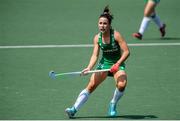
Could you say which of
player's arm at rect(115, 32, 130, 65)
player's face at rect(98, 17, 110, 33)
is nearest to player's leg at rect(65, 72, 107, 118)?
player's arm at rect(115, 32, 130, 65)

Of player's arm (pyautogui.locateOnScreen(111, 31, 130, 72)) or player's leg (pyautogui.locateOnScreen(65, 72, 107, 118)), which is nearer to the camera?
player's arm (pyautogui.locateOnScreen(111, 31, 130, 72))

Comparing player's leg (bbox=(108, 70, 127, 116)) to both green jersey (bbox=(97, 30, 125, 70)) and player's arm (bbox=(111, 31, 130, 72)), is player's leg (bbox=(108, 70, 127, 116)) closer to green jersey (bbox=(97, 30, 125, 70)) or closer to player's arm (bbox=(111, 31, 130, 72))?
player's arm (bbox=(111, 31, 130, 72))

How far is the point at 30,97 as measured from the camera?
12242mm

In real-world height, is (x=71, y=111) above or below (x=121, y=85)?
below

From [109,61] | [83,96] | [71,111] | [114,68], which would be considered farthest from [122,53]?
[71,111]

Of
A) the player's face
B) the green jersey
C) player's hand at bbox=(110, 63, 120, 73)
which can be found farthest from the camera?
the green jersey

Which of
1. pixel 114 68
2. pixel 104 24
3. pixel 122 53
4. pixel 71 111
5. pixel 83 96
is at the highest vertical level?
pixel 104 24

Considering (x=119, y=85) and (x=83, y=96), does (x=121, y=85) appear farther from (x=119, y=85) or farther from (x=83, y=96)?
(x=83, y=96)

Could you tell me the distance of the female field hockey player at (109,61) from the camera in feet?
35.5

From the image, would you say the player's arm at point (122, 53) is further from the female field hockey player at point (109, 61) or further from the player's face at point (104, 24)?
the player's face at point (104, 24)

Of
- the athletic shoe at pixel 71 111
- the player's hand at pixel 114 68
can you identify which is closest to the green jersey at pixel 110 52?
the player's hand at pixel 114 68

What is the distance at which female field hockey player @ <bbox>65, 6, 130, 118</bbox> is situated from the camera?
10820 mm

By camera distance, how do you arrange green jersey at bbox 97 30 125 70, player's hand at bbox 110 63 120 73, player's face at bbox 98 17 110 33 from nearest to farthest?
player's hand at bbox 110 63 120 73, player's face at bbox 98 17 110 33, green jersey at bbox 97 30 125 70

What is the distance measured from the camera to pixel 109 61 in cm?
1112
